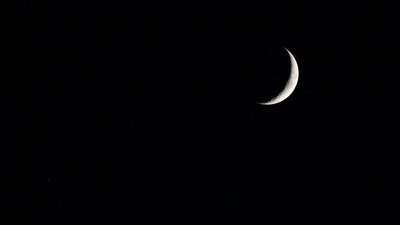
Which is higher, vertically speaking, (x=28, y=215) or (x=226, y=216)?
(x=226, y=216)

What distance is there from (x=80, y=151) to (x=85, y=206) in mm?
1046

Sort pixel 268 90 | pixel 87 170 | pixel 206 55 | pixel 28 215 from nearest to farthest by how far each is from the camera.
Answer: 1. pixel 268 90
2. pixel 206 55
3. pixel 28 215
4. pixel 87 170

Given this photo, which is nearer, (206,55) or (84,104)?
(206,55)

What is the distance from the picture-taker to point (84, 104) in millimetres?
5984

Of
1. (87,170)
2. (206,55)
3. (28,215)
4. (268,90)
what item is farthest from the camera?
(87,170)

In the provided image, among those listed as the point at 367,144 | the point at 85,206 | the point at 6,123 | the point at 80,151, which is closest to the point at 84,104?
the point at 80,151

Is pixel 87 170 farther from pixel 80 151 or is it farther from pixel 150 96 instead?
pixel 150 96

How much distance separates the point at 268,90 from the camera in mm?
3145

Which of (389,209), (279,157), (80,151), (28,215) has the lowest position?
(28,215)

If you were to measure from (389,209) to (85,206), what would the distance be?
5541 mm

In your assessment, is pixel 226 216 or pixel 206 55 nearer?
pixel 206 55

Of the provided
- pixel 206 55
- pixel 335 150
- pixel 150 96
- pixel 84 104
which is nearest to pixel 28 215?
pixel 84 104

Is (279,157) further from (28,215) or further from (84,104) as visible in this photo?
(28,215)

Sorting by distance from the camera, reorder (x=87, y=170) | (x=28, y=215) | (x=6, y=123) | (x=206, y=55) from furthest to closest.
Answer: (x=87, y=170), (x=6, y=123), (x=28, y=215), (x=206, y=55)
